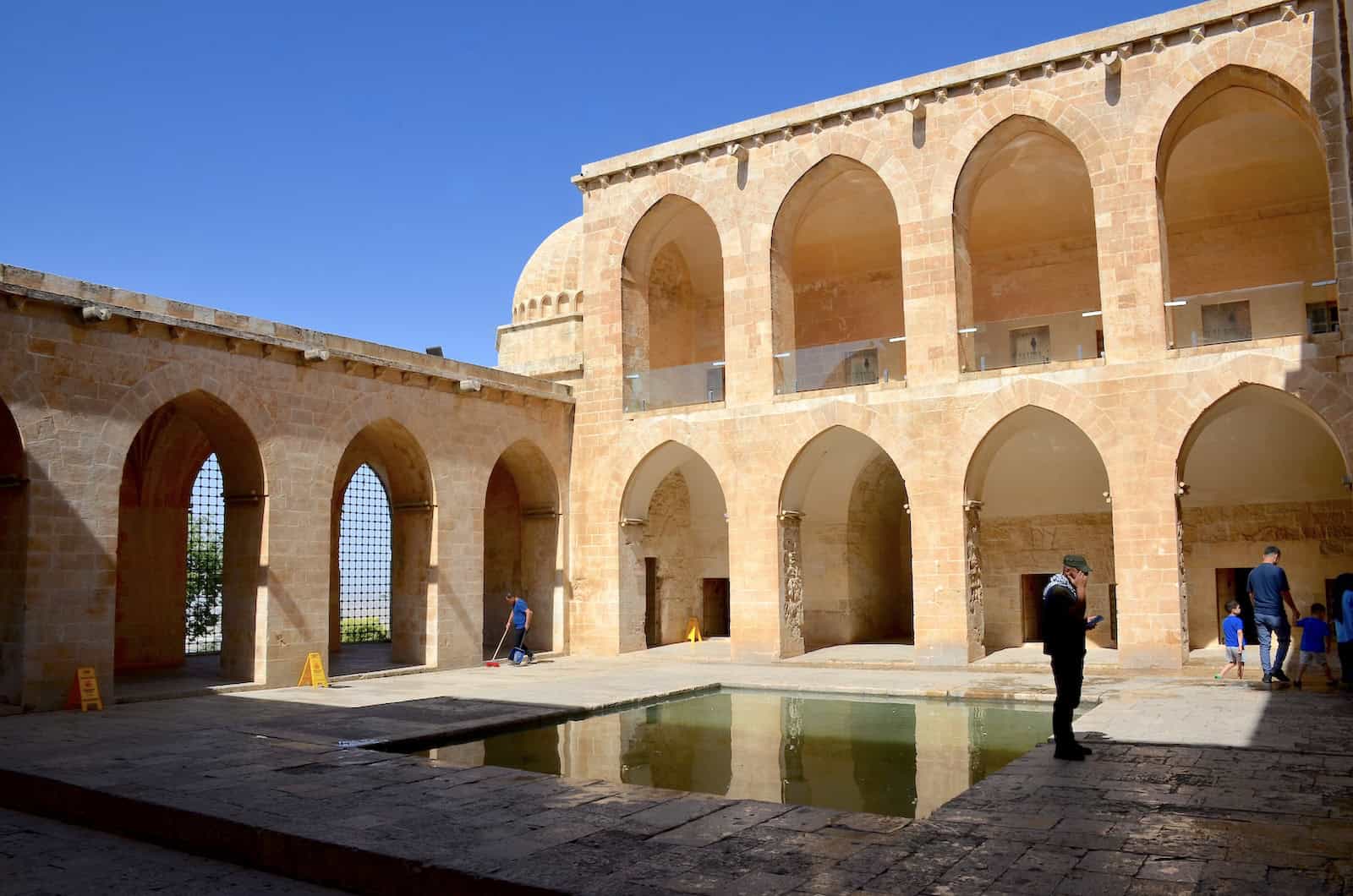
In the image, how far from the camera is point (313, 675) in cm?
1259

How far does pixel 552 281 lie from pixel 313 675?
391 inches

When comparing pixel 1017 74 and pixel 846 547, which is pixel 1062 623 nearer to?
pixel 1017 74

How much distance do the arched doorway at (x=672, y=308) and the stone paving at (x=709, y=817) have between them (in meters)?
8.67

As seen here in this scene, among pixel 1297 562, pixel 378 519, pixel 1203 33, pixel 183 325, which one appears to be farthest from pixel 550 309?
pixel 1297 562

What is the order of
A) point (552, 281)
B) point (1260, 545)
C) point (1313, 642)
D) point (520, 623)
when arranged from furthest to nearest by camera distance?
point (552, 281), point (520, 623), point (1260, 545), point (1313, 642)

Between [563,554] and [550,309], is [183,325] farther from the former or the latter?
[550,309]

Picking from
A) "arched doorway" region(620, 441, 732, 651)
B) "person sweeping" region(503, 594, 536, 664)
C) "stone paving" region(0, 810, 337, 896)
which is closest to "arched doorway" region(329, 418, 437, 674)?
"person sweeping" region(503, 594, 536, 664)

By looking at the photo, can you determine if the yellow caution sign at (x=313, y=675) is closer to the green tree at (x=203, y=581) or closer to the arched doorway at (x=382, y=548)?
the arched doorway at (x=382, y=548)

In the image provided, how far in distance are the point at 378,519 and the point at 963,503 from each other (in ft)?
34.9

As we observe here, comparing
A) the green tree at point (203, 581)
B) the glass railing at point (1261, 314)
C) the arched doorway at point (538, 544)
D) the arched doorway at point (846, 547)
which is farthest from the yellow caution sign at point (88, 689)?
the glass railing at point (1261, 314)

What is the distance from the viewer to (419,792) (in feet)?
19.4

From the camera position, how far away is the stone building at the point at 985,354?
12.8 metres

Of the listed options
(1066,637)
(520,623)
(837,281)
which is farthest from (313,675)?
(837,281)

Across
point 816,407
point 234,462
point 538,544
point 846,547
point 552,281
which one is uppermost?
point 552,281
